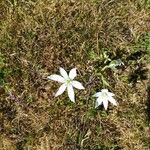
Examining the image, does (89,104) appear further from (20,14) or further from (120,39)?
(20,14)

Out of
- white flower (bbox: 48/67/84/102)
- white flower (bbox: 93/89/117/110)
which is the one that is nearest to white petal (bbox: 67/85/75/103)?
white flower (bbox: 48/67/84/102)

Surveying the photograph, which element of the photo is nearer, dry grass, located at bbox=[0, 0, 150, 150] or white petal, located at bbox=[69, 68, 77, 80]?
white petal, located at bbox=[69, 68, 77, 80]

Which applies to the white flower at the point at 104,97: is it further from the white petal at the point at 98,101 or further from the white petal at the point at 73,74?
the white petal at the point at 73,74

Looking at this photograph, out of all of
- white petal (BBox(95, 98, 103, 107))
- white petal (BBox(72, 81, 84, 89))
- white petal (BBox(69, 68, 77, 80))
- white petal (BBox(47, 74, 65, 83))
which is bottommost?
white petal (BBox(95, 98, 103, 107))

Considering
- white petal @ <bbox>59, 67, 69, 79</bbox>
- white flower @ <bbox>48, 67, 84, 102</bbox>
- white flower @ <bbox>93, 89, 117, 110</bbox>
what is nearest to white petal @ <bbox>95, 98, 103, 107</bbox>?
white flower @ <bbox>93, 89, 117, 110</bbox>

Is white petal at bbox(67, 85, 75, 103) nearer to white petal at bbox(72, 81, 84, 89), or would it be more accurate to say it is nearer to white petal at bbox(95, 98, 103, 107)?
white petal at bbox(72, 81, 84, 89)

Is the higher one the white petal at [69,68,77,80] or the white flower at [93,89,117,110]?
the white petal at [69,68,77,80]

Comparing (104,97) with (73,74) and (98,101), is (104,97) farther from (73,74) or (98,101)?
(73,74)

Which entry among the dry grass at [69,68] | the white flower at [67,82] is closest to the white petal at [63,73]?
the white flower at [67,82]
